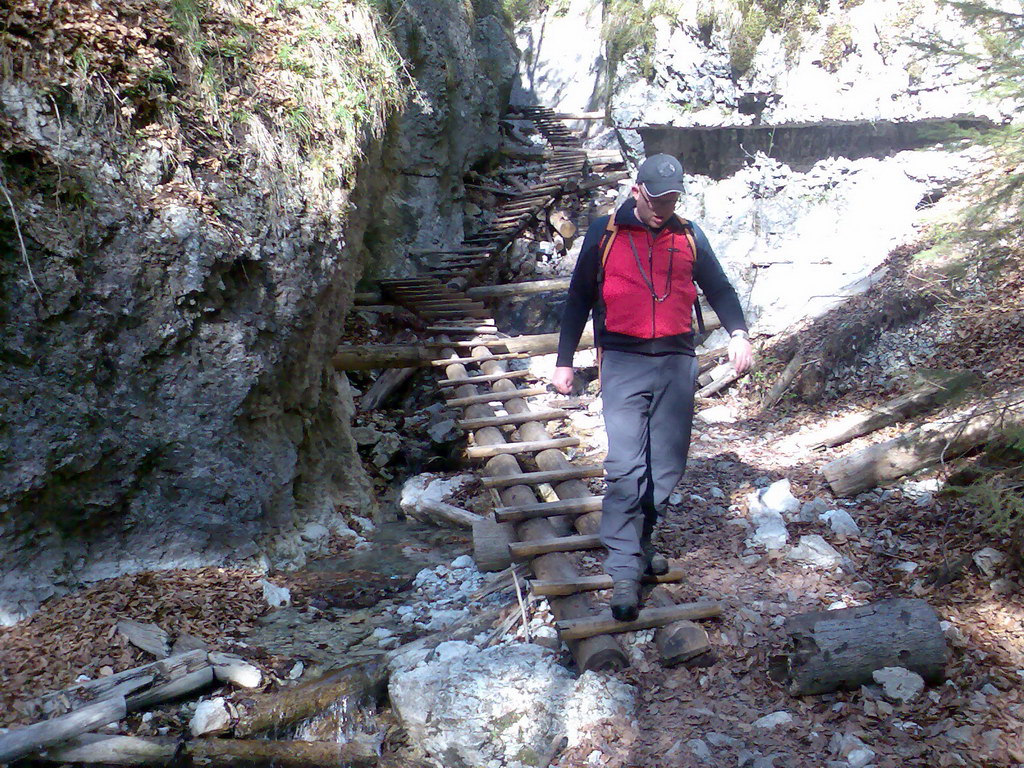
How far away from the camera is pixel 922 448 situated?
14.8 feet

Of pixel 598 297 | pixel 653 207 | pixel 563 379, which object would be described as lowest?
pixel 563 379

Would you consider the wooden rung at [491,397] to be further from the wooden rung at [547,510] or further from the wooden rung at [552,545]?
the wooden rung at [552,545]

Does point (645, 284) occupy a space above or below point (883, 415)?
above

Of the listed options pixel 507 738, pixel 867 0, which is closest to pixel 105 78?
pixel 507 738

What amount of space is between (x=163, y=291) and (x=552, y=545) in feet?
8.79

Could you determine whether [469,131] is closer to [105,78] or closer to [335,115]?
[335,115]

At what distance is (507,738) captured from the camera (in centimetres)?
313

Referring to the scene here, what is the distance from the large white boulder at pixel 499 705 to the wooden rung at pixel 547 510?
1.21 meters

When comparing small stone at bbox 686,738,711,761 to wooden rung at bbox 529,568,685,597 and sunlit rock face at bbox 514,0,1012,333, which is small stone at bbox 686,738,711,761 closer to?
wooden rung at bbox 529,568,685,597

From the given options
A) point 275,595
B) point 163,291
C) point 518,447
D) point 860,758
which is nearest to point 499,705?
point 860,758

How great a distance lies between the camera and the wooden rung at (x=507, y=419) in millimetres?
6277

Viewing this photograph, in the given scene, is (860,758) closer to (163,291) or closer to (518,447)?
(518,447)

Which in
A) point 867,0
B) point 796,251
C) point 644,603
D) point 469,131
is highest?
point 867,0

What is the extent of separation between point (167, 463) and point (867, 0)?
35.6ft
